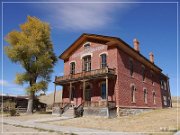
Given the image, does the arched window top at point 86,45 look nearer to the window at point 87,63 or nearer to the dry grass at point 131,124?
the window at point 87,63

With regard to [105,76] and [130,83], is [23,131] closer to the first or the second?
[105,76]

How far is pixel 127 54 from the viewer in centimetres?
2567

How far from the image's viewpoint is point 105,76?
21.5m

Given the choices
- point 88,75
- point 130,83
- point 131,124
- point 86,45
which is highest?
point 86,45

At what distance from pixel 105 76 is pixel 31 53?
11.5 metres

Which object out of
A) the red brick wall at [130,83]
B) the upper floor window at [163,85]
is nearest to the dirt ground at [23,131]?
the red brick wall at [130,83]

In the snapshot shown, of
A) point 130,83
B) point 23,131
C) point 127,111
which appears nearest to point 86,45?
point 130,83

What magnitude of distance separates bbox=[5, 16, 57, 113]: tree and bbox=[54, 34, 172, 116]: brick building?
2.80 meters

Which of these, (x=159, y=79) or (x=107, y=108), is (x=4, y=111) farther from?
(x=159, y=79)

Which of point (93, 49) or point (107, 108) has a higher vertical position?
point (93, 49)

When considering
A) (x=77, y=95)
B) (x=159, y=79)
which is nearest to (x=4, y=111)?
(x=77, y=95)

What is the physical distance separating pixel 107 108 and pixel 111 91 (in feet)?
9.98

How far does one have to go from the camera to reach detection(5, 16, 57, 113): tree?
27359 millimetres

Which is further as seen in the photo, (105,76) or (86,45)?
(86,45)
